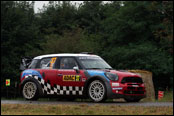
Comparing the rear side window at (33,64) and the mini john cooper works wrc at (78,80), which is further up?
the rear side window at (33,64)

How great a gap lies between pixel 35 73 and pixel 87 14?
54.5m

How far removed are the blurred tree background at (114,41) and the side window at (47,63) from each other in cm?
2322

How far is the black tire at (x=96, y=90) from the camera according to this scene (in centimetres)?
1341

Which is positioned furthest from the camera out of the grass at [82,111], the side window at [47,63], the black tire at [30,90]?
the side window at [47,63]

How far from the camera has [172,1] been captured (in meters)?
39.9

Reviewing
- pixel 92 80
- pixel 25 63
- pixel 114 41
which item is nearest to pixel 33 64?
pixel 25 63

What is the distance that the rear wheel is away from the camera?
14930mm

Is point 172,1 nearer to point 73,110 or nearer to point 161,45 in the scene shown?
point 161,45

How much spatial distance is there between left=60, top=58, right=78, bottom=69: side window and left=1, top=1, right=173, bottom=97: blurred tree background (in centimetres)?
2346

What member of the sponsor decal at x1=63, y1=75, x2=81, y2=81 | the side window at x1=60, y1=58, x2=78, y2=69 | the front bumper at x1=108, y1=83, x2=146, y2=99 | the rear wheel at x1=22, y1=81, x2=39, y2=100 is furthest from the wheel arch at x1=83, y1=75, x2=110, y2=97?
the rear wheel at x1=22, y1=81, x2=39, y2=100

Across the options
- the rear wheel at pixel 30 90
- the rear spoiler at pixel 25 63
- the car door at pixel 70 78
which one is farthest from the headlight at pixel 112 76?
the rear spoiler at pixel 25 63

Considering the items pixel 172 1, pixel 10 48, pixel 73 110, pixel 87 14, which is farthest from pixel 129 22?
pixel 73 110

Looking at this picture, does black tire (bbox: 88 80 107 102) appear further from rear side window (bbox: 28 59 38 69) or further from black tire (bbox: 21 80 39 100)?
rear side window (bbox: 28 59 38 69)

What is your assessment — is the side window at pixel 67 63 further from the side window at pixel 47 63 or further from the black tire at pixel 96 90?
the black tire at pixel 96 90
